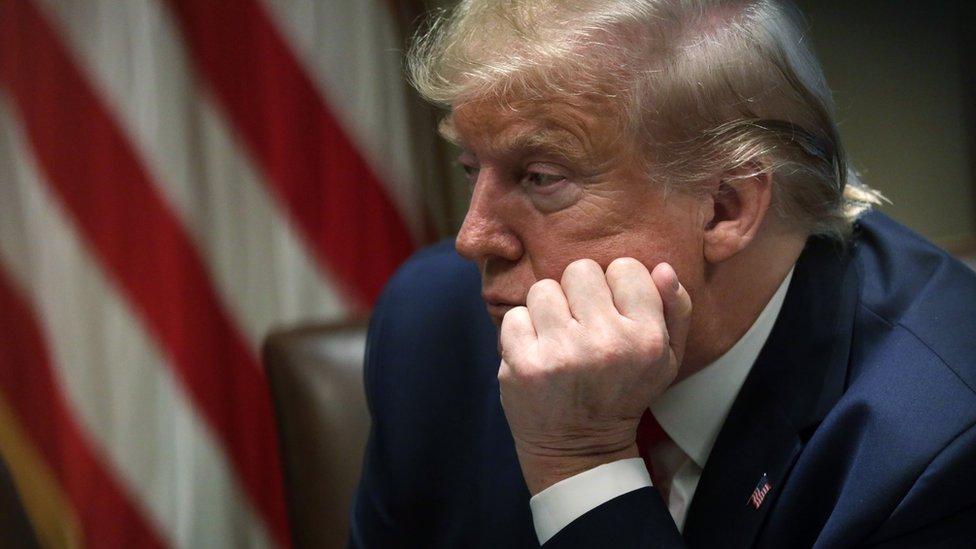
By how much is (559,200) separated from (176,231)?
1.24 meters

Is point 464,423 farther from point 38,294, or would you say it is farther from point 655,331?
point 38,294

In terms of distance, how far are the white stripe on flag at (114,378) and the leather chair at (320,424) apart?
22.5 inches

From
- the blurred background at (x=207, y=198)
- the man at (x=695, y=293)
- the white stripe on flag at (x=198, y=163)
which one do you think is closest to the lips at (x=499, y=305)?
the man at (x=695, y=293)

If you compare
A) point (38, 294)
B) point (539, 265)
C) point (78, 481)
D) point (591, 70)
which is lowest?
point (78, 481)

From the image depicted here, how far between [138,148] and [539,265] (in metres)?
1.23

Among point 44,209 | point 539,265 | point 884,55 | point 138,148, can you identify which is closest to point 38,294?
point 44,209

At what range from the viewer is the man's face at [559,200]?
1.10 meters

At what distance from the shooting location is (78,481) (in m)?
2.10

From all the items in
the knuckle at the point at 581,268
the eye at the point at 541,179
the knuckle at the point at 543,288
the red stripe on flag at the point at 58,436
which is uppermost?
the eye at the point at 541,179

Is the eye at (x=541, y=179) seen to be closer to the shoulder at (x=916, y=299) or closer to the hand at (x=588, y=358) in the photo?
the hand at (x=588, y=358)

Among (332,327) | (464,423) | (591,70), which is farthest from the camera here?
(332,327)

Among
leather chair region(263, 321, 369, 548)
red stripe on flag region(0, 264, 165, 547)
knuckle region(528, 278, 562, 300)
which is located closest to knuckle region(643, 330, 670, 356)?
knuckle region(528, 278, 562, 300)

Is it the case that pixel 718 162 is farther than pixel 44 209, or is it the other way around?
pixel 44 209

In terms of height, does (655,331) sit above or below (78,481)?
above
